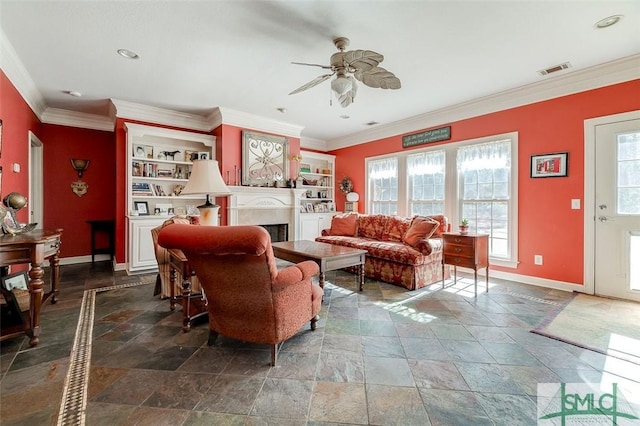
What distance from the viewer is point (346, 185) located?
21.2ft

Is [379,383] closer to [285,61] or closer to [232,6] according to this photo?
[232,6]

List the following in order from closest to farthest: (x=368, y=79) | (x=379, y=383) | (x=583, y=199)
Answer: (x=379, y=383)
(x=368, y=79)
(x=583, y=199)

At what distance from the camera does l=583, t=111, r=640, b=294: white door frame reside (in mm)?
3324

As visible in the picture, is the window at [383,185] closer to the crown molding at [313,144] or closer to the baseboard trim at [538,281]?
the crown molding at [313,144]

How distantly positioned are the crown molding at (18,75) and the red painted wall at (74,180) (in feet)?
2.23

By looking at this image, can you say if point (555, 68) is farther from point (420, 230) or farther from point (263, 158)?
point (263, 158)

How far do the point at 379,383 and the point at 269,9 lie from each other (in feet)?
9.42

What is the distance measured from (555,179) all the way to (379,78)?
2.84 m

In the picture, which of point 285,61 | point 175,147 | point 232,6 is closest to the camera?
point 232,6

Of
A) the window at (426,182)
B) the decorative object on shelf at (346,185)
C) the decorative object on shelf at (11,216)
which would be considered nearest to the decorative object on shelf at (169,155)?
the decorative object on shelf at (11,216)

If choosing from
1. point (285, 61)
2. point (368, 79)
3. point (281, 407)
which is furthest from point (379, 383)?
point (285, 61)

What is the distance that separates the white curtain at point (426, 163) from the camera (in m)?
4.86

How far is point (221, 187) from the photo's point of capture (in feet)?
8.59

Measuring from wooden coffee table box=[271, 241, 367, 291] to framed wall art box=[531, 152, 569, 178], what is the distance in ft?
8.63
